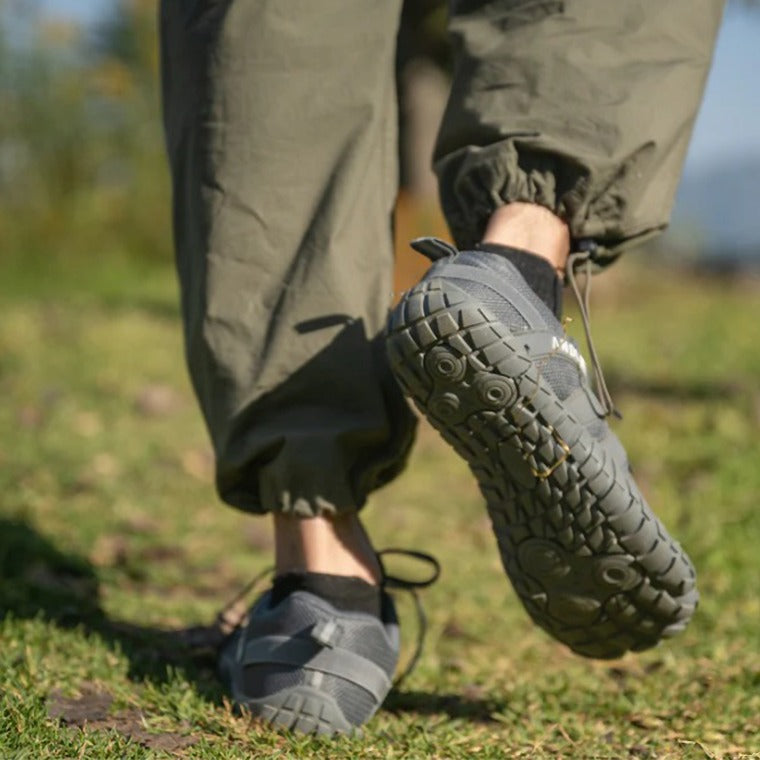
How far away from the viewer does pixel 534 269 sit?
5.08ft

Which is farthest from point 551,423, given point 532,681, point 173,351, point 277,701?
point 173,351

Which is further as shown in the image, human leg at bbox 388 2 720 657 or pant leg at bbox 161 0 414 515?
pant leg at bbox 161 0 414 515

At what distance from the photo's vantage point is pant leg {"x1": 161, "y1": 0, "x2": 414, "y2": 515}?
5.16 feet

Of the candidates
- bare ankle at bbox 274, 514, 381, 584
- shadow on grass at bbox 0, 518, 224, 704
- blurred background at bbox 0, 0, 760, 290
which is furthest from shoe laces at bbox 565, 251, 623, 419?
blurred background at bbox 0, 0, 760, 290

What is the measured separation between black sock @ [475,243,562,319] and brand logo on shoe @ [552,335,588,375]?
0.07 m

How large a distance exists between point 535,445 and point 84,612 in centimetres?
99

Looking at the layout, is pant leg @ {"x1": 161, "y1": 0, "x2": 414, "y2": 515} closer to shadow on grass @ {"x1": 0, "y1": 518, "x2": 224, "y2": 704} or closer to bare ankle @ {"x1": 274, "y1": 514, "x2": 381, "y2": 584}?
bare ankle @ {"x1": 274, "y1": 514, "x2": 381, "y2": 584}

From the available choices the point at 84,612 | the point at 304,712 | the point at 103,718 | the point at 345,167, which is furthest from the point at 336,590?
the point at 84,612

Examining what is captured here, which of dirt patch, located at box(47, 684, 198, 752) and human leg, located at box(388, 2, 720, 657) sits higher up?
human leg, located at box(388, 2, 720, 657)

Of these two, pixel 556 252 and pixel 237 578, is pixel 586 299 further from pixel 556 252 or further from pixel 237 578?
Answer: pixel 237 578

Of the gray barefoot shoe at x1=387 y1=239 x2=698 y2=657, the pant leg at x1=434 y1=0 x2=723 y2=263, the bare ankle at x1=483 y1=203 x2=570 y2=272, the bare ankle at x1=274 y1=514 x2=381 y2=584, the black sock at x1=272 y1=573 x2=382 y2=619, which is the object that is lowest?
the black sock at x1=272 y1=573 x2=382 y2=619

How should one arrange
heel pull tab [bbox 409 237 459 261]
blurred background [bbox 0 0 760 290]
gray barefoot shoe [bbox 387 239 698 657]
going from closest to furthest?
gray barefoot shoe [bbox 387 239 698 657]
heel pull tab [bbox 409 237 459 261]
blurred background [bbox 0 0 760 290]

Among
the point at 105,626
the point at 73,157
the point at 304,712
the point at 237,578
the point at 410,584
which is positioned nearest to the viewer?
the point at 304,712

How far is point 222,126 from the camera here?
160 centimetres
